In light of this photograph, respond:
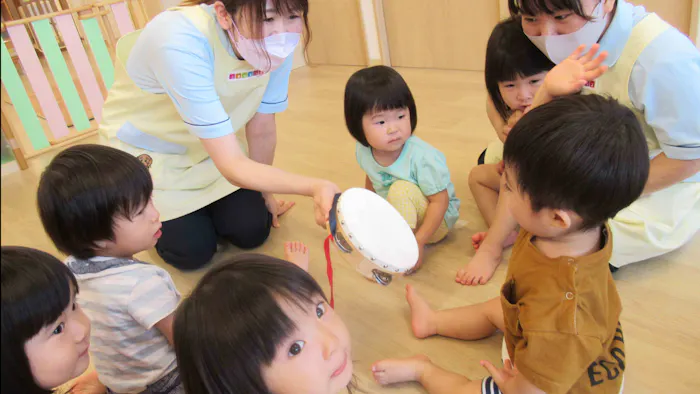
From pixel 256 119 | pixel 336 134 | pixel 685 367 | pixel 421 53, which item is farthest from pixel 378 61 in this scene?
pixel 685 367

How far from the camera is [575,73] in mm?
788

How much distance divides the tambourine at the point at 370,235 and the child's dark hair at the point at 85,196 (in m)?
0.35

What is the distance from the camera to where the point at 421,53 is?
2.78 metres

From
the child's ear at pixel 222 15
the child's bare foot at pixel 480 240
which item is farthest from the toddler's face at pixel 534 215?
the child's ear at pixel 222 15

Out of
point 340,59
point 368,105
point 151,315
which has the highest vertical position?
point 368,105

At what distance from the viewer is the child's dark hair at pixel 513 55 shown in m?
1.10

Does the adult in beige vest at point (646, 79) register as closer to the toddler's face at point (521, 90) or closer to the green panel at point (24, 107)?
the toddler's face at point (521, 90)

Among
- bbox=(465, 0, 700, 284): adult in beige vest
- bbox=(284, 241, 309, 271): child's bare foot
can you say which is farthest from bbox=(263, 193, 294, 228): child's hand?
bbox=(465, 0, 700, 284): adult in beige vest

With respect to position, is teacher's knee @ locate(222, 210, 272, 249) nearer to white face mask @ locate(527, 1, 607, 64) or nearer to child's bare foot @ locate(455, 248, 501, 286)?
child's bare foot @ locate(455, 248, 501, 286)

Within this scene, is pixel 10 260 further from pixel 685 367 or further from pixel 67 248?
pixel 685 367

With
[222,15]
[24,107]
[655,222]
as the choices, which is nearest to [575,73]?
[655,222]

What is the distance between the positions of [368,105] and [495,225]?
40cm

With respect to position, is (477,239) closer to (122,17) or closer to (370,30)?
(370,30)

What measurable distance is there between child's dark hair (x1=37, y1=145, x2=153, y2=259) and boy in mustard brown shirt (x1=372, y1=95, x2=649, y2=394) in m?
0.62
